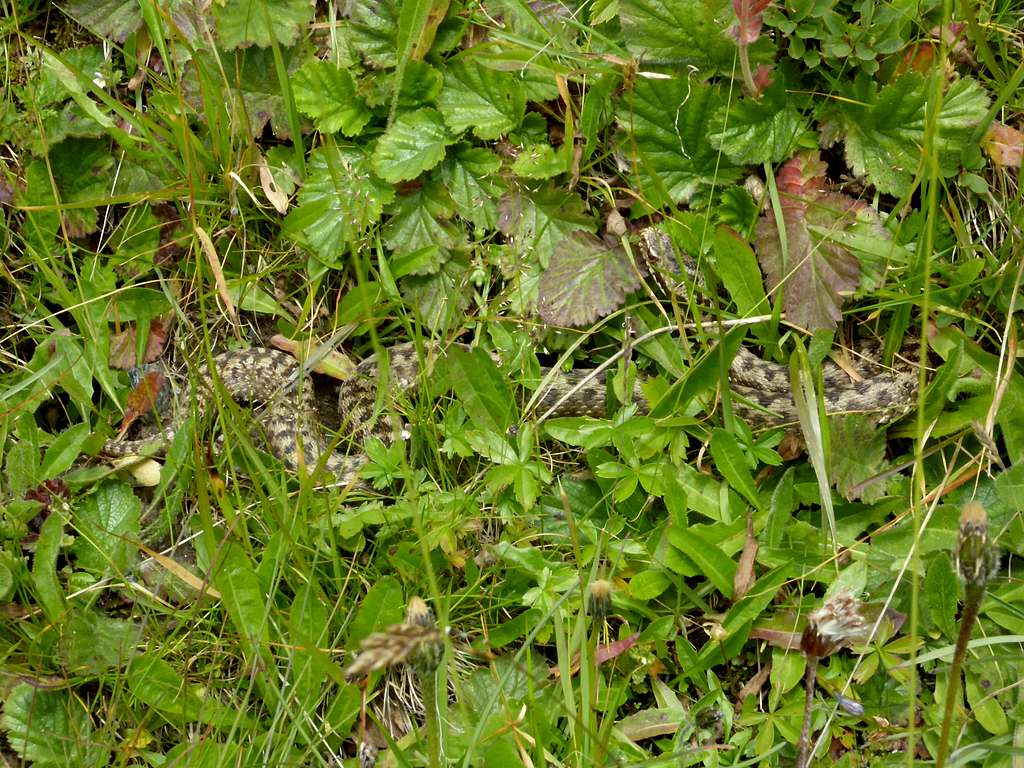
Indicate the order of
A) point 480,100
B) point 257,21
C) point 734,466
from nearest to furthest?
point 734,466
point 480,100
point 257,21

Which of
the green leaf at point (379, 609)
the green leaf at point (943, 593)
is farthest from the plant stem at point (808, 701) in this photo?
the green leaf at point (379, 609)

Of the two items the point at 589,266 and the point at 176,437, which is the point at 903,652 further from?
the point at 176,437

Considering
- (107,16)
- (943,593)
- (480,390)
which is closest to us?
(943,593)

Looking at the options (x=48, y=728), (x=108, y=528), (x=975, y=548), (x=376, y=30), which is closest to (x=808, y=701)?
(x=975, y=548)

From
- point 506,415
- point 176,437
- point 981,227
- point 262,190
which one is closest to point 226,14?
point 262,190

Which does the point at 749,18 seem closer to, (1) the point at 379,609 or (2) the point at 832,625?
(2) the point at 832,625

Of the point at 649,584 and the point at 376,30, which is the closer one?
the point at 649,584

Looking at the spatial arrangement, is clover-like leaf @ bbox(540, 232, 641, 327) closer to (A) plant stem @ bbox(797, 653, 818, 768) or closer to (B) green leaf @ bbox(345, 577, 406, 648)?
(B) green leaf @ bbox(345, 577, 406, 648)

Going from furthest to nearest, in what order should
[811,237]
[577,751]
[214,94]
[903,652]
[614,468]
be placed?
[214,94] → [811,237] → [614,468] → [903,652] → [577,751]
